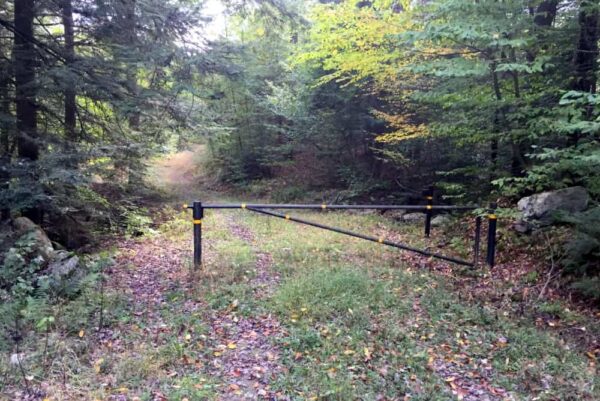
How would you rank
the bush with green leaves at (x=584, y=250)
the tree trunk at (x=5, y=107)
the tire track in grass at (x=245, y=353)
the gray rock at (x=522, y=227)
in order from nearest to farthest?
the tire track in grass at (x=245, y=353)
the bush with green leaves at (x=584, y=250)
the tree trunk at (x=5, y=107)
the gray rock at (x=522, y=227)

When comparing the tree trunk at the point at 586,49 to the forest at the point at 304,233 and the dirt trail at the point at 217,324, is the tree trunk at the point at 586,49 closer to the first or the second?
the forest at the point at 304,233

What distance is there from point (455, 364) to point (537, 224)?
169 inches

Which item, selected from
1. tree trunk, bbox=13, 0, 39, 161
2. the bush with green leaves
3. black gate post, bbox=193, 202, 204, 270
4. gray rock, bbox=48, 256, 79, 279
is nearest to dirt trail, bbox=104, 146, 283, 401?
black gate post, bbox=193, 202, 204, 270

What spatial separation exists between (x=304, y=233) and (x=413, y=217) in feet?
12.8

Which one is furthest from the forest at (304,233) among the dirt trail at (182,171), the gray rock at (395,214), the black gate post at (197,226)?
the dirt trail at (182,171)

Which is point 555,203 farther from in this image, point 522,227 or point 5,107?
point 5,107

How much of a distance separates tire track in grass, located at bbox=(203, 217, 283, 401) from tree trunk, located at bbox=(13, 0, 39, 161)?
558 cm

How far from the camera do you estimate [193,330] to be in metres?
4.78

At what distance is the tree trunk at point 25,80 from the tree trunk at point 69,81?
583 mm

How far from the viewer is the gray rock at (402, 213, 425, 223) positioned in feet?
38.6

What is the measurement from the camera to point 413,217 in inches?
473

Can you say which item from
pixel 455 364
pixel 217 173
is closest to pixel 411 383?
pixel 455 364

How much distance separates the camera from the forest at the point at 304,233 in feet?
13.3

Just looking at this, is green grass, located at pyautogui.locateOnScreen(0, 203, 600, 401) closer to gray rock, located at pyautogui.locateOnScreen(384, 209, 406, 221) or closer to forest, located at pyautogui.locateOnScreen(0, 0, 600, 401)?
forest, located at pyautogui.locateOnScreen(0, 0, 600, 401)
